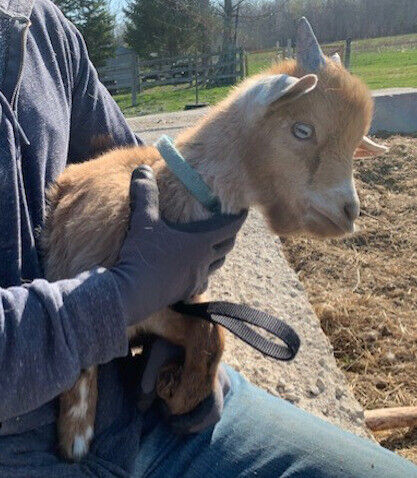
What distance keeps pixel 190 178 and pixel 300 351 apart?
1.72 meters

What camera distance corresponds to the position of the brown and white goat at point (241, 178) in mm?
1652

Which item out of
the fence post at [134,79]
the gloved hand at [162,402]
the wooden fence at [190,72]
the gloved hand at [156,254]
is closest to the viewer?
the gloved hand at [156,254]

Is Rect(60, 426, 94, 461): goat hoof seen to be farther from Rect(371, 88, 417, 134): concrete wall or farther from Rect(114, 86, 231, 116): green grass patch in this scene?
Rect(114, 86, 231, 116): green grass patch

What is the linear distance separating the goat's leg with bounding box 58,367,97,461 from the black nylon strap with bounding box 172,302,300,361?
315mm

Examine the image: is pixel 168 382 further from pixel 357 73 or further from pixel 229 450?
pixel 357 73

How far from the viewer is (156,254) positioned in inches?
59.5

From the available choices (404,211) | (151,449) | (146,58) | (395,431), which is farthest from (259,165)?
(146,58)

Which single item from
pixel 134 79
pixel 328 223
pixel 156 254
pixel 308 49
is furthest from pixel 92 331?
pixel 134 79

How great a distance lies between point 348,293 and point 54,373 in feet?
10.9

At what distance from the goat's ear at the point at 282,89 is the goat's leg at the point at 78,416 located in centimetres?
89

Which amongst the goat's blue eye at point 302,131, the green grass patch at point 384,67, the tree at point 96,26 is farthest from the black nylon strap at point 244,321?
the tree at point 96,26

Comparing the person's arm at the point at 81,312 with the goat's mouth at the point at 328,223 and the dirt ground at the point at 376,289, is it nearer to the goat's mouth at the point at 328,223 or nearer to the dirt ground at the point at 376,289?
the goat's mouth at the point at 328,223

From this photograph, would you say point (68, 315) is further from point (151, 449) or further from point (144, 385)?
point (151, 449)


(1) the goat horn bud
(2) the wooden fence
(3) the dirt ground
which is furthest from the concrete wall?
(2) the wooden fence
